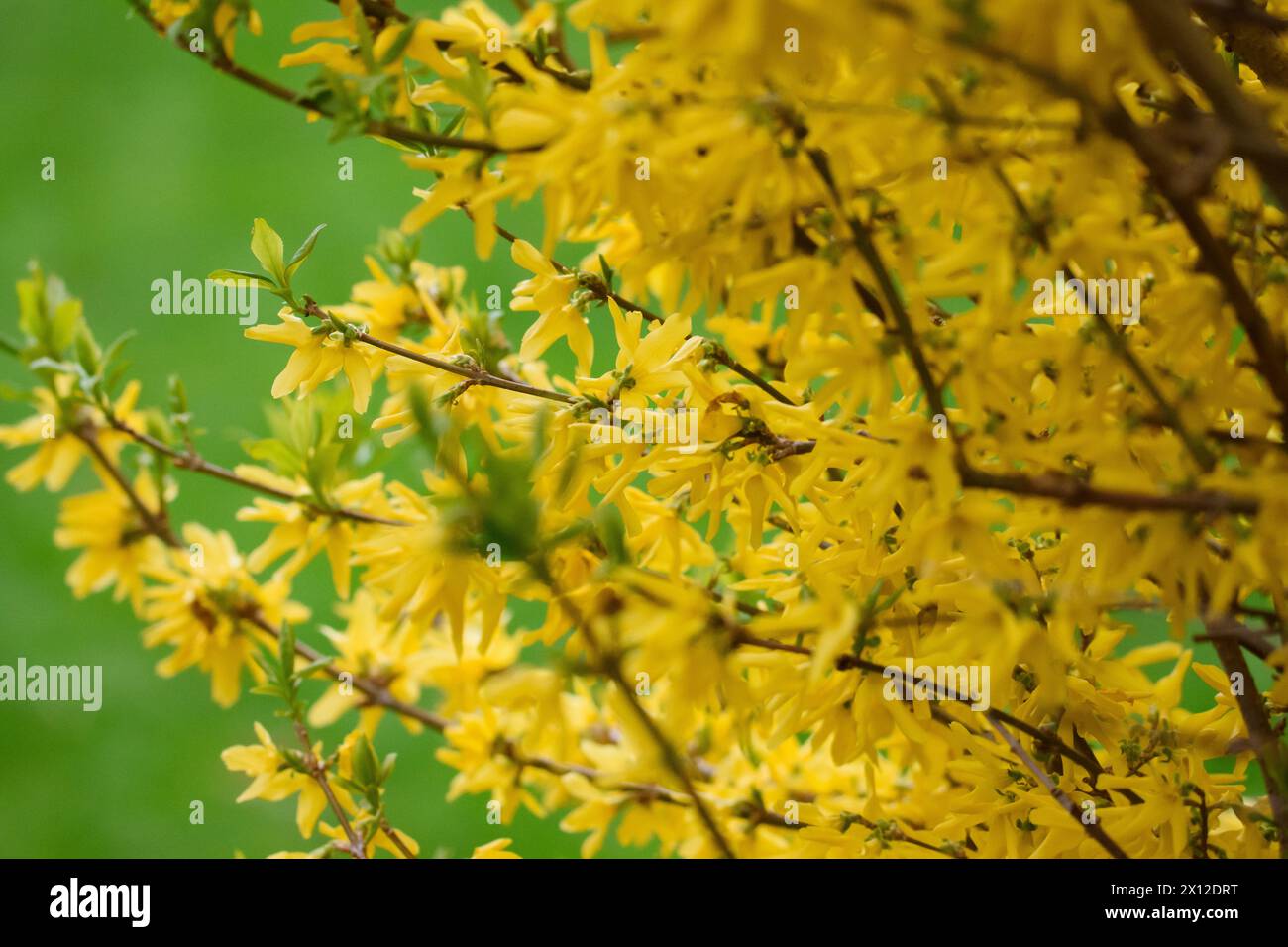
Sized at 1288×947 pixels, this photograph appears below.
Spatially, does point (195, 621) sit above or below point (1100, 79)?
below

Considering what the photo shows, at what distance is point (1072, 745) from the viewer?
689mm

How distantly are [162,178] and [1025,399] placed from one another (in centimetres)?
237

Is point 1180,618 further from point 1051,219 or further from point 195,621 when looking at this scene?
point 195,621

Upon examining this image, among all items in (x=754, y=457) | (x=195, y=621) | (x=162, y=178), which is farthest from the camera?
(x=162, y=178)

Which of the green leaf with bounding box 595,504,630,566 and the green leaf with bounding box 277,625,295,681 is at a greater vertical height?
the green leaf with bounding box 595,504,630,566
